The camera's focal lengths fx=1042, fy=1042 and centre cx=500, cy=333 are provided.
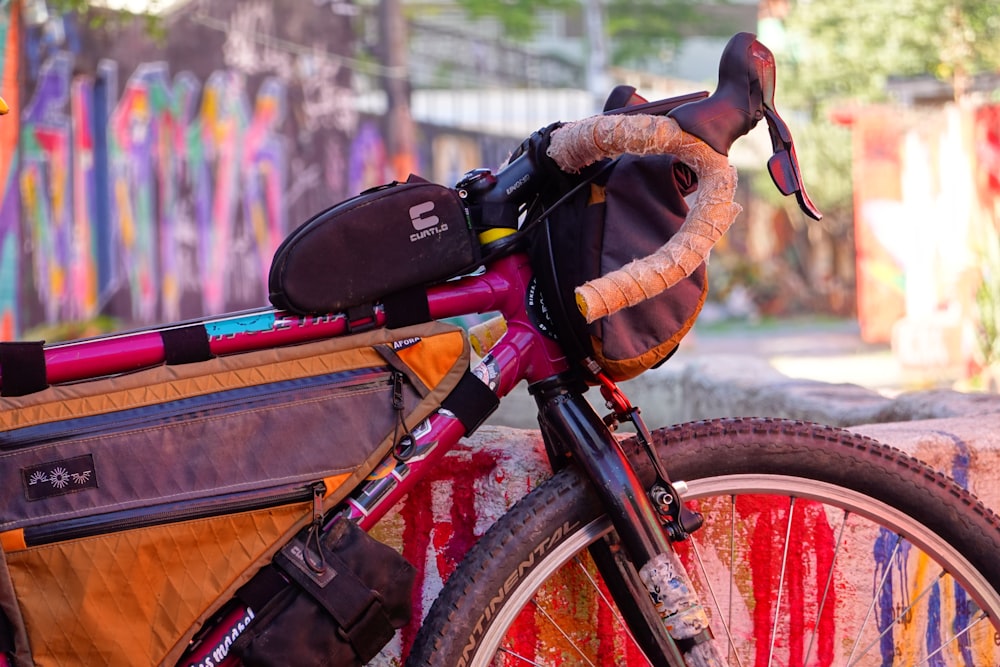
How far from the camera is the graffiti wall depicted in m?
9.19

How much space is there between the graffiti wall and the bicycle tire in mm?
7513

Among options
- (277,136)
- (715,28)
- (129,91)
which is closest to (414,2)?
(715,28)

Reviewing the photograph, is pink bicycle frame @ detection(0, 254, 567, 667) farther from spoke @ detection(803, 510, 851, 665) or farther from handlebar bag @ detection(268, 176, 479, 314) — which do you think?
spoke @ detection(803, 510, 851, 665)

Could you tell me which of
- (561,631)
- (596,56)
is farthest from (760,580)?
(596,56)

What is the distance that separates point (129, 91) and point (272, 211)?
2.10 meters

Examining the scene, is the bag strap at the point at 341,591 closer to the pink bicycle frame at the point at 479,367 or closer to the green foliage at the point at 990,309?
the pink bicycle frame at the point at 479,367

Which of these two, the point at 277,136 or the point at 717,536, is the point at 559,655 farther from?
the point at 277,136

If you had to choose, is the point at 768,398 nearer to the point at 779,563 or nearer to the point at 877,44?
the point at 779,563

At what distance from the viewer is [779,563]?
2.00m

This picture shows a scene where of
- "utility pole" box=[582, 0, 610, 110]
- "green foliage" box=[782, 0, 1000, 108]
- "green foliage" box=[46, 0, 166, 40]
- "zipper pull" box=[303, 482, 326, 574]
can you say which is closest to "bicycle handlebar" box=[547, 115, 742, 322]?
"zipper pull" box=[303, 482, 326, 574]

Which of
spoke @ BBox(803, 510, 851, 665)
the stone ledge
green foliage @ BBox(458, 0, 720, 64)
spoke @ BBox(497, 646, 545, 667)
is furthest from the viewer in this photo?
green foliage @ BBox(458, 0, 720, 64)

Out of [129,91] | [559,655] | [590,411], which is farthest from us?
[129,91]

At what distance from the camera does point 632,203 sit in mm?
1625

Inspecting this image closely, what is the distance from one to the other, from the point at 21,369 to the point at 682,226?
3.22 feet
